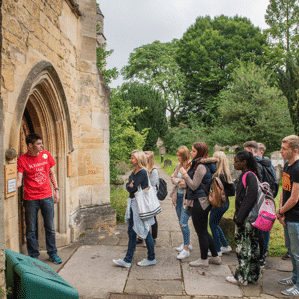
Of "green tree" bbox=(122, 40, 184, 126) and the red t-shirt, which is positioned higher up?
"green tree" bbox=(122, 40, 184, 126)

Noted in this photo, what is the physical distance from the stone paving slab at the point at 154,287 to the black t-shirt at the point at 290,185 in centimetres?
159

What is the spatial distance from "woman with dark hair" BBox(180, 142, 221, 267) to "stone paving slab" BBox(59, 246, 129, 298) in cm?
114

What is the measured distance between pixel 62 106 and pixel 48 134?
555 millimetres

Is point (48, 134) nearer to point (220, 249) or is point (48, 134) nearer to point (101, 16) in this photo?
point (220, 249)

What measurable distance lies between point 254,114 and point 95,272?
46.3 feet

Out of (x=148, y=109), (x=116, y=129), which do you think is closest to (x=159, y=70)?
(x=148, y=109)

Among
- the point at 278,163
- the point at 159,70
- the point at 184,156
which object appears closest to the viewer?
the point at 184,156

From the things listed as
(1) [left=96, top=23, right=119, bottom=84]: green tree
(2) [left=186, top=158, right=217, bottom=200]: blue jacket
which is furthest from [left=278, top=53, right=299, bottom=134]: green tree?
(2) [left=186, top=158, right=217, bottom=200]: blue jacket

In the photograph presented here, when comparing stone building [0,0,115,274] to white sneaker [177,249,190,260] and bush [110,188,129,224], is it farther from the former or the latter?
white sneaker [177,249,190,260]

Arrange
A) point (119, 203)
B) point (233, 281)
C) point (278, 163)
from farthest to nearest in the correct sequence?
point (278, 163), point (119, 203), point (233, 281)

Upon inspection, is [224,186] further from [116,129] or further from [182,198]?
[116,129]

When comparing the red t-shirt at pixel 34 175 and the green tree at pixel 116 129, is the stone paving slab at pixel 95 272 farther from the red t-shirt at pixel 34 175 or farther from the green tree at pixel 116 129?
the green tree at pixel 116 129

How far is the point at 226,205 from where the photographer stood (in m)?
4.24

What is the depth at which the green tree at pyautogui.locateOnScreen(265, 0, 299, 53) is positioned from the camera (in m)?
25.9
